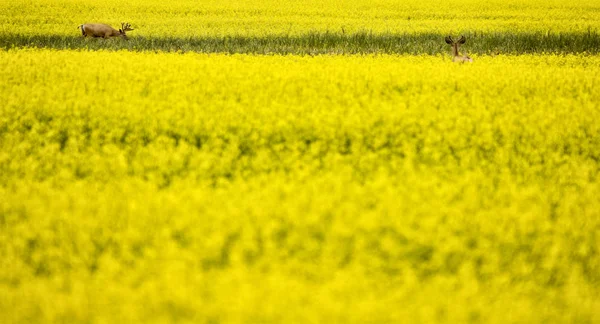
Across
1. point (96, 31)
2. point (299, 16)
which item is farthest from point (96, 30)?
point (299, 16)

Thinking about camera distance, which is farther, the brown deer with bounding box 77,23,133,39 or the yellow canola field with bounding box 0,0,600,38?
the yellow canola field with bounding box 0,0,600,38

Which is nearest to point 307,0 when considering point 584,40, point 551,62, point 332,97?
point 584,40

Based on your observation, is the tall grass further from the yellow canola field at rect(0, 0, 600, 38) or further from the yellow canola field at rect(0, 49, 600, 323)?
the yellow canola field at rect(0, 49, 600, 323)

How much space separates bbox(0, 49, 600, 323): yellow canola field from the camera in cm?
387

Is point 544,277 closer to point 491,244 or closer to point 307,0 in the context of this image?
point 491,244

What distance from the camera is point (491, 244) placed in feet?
16.3

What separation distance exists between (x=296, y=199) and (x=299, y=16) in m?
21.8

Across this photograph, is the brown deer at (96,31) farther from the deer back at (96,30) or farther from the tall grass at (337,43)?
the tall grass at (337,43)

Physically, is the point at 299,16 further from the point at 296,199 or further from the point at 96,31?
the point at 296,199

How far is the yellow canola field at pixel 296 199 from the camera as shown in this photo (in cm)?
387

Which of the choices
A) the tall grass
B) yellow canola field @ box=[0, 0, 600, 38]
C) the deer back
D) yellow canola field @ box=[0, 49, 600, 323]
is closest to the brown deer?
the deer back

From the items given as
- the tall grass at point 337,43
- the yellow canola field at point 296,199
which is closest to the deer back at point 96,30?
the tall grass at point 337,43

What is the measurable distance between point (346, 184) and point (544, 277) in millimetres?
2016

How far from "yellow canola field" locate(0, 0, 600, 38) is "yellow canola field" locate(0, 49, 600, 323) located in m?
10.9
